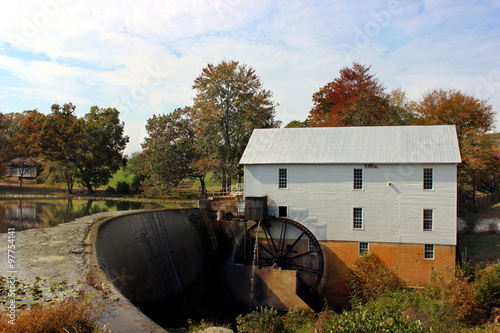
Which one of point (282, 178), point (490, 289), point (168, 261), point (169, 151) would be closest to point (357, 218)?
point (282, 178)

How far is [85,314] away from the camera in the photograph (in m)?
7.52

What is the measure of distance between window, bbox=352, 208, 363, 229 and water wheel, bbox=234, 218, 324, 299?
2584 millimetres

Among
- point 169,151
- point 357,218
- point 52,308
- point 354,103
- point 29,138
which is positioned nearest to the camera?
point 52,308

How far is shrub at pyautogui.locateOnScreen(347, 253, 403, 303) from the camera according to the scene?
68.2ft

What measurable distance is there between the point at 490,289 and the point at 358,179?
8774 mm

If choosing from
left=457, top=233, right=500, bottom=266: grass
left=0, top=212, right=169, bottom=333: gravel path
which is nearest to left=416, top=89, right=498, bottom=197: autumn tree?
left=457, top=233, right=500, bottom=266: grass

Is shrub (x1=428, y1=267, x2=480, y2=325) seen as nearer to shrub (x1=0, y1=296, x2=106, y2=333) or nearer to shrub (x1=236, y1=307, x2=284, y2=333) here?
shrub (x1=236, y1=307, x2=284, y2=333)

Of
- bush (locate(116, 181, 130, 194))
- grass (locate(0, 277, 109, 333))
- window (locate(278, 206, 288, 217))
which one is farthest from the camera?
bush (locate(116, 181, 130, 194))

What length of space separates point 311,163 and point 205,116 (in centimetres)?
1478

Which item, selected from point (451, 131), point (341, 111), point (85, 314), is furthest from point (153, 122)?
point (85, 314)

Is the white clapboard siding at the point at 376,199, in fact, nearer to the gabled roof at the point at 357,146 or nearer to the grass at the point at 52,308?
the gabled roof at the point at 357,146

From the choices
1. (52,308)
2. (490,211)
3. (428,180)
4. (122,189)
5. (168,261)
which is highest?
(428,180)

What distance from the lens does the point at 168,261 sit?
67.9 feet

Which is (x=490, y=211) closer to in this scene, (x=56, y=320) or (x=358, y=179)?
(x=358, y=179)
